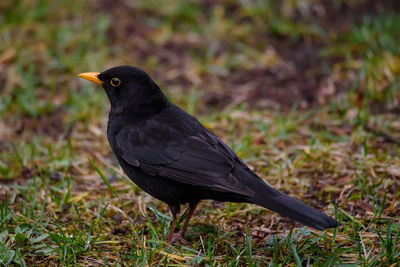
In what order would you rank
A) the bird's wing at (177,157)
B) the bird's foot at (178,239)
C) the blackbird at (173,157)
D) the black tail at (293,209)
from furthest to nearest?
the bird's foot at (178,239), the bird's wing at (177,157), the blackbird at (173,157), the black tail at (293,209)

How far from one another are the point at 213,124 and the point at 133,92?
1.90 m

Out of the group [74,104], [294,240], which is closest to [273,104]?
[74,104]

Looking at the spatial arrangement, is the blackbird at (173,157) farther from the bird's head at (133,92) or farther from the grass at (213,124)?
the grass at (213,124)

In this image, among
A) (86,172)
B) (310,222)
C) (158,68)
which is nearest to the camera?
(310,222)

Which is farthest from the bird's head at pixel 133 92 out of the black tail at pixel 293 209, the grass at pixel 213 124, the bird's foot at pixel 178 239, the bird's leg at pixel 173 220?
the black tail at pixel 293 209

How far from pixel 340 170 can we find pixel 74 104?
11.5 ft

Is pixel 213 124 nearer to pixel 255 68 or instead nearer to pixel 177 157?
pixel 255 68

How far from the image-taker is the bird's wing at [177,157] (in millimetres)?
3766

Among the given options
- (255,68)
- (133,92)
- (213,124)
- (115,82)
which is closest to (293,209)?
(133,92)

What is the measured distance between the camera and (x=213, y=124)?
20.3ft

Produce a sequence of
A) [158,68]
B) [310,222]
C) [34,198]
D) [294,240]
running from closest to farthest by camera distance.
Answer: [310,222] → [294,240] → [34,198] → [158,68]

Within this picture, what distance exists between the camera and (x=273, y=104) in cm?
668

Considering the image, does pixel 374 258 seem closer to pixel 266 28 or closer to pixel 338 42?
pixel 338 42

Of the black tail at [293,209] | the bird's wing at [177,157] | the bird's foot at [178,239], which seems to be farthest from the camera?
the bird's foot at [178,239]
